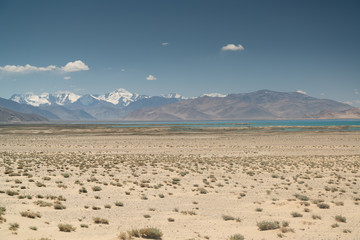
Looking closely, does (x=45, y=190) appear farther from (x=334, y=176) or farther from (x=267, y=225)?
(x=334, y=176)

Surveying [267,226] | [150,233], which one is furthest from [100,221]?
[267,226]

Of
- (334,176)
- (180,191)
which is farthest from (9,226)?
(334,176)

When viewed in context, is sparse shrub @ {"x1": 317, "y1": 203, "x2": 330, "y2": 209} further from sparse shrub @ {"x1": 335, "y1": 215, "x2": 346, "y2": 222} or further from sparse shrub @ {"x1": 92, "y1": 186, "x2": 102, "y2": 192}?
sparse shrub @ {"x1": 92, "y1": 186, "x2": 102, "y2": 192}

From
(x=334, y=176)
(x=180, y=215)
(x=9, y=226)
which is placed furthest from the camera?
(x=334, y=176)

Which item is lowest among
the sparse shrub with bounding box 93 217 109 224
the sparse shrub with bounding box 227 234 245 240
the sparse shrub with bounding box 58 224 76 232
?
the sparse shrub with bounding box 93 217 109 224

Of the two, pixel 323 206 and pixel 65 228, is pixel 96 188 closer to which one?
pixel 65 228

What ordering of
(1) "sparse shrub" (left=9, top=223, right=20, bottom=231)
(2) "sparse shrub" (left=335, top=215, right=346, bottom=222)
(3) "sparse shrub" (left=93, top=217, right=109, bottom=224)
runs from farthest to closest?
(2) "sparse shrub" (left=335, top=215, right=346, bottom=222) → (3) "sparse shrub" (left=93, top=217, right=109, bottom=224) → (1) "sparse shrub" (left=9, top=223, right=20, bottom=231)

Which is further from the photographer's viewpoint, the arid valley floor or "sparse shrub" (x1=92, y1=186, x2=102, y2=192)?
"sparse shrub" (x1=92, y1=186, x2=102, y2=192)

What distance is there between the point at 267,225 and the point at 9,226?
32.3 feet

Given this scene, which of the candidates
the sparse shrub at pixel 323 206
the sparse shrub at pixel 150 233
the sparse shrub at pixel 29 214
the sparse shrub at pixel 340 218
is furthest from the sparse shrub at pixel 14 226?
the sparse shrub at pixel 323 206

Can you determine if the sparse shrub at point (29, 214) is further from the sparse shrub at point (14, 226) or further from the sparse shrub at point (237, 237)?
the sparse shrub at point (237, 237)

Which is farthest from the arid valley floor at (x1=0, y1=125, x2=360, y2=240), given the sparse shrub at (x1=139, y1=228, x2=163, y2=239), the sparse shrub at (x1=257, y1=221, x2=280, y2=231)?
the sparse shrub at (x1=139, y1=228, x2=163, y2=239)

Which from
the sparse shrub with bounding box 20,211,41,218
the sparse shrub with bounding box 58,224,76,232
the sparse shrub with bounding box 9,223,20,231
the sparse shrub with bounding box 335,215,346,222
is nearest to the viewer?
the sparse shrub with bounding box 9,223,20,231

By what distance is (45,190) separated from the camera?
18641 millimetres
